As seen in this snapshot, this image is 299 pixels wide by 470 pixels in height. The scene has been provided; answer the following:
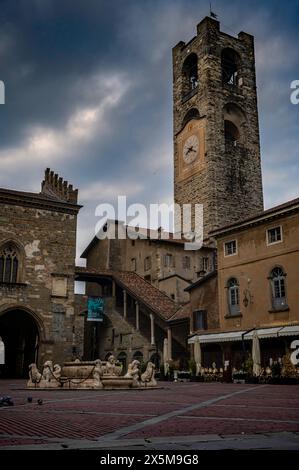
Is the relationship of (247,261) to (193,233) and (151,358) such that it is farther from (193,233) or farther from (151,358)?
(193,233)

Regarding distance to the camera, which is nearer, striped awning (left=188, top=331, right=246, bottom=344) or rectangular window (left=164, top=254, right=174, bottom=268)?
striped awning (left=188, top=331, right=246, bottom=344)

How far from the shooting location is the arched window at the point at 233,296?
27188 mm

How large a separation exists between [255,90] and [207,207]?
1531 cm

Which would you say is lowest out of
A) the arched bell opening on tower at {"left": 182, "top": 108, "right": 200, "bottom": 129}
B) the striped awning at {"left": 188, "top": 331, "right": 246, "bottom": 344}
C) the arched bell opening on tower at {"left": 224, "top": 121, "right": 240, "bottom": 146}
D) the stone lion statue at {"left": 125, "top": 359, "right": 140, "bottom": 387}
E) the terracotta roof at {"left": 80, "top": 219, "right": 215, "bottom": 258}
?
the stone lion statue at {"left": 125, "top": 359, "right": 140, "bottom": 387}

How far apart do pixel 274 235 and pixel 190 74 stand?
33.1m

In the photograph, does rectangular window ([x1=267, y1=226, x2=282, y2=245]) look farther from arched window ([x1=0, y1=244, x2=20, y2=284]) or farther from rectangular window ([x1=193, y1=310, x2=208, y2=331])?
arched window ([x1=0, y1=244, x2=20, y2=284])

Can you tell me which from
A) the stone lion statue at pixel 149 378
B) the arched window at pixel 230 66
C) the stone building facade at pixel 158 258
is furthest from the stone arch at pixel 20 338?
the arched window at pixel 230 66

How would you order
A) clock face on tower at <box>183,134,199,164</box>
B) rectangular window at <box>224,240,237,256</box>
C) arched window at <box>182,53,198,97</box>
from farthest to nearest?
arched window at <box>182,53,198,97</box>, clock face on tower at <box>183,134,199,164</box>, rectangular window at <box>224,240,237,256</box>

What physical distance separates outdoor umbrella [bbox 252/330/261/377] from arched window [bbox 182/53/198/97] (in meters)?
34.3

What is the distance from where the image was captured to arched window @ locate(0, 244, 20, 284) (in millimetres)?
30016

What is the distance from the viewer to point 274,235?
25625mm

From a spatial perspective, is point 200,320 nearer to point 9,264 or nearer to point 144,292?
point 144,292

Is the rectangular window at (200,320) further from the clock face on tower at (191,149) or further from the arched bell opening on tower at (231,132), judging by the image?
the arched bell opening on tower at (231,132)

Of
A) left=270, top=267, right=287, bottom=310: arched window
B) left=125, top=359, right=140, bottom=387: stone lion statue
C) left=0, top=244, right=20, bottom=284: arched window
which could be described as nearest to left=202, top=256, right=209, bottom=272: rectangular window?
left=270, top=267, right=287, bottom=310: arched window
